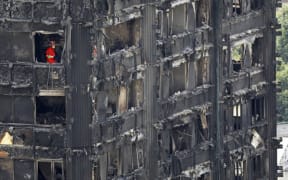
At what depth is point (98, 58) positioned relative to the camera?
78.3 m

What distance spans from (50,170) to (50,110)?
2676mm

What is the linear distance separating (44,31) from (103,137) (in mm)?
5673

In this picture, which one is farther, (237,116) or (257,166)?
(257,166)

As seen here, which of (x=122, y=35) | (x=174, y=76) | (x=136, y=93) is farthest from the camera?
(x=174, y=76)

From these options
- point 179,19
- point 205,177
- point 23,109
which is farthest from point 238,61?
point 23,109

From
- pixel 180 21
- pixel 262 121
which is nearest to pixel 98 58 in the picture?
pixel 180 21

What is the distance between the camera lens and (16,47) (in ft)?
257

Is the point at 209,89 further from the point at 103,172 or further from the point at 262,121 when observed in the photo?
the point at 103,172

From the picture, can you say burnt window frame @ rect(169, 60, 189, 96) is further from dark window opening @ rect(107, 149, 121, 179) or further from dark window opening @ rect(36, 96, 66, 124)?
dark window opening @ rect(36, 96, 66, 124)

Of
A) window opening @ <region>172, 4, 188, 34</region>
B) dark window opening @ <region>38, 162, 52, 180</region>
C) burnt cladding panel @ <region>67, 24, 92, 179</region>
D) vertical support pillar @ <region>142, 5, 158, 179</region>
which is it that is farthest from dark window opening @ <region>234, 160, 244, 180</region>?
burnt cladding panel @ <region>67, 24, 92, 179</region>

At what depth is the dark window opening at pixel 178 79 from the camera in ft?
292

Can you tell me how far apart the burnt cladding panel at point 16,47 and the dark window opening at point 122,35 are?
3.79 metres

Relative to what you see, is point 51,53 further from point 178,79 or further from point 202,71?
point 202,71

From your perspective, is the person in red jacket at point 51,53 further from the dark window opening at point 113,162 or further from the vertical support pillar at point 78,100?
the dark window opening at point 113,162
